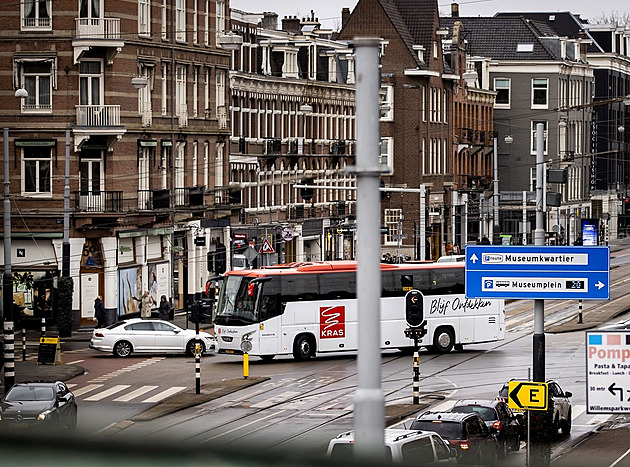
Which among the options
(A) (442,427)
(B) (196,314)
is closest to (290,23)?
(B) (196,314)

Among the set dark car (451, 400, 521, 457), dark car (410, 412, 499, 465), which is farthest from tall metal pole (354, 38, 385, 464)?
dark car (451, 400, 521, 457)

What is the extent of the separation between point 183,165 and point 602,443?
33654 mm

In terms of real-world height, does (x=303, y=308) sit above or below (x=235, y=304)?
below

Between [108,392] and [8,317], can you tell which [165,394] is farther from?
[8,317]

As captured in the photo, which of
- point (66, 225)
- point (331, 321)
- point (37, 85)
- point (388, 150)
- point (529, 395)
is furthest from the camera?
point (388, 150)

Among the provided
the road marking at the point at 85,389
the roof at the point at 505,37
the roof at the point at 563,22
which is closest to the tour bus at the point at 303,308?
the road marking at the point at 85,389

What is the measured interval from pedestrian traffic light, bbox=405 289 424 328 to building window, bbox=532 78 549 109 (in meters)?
77.3

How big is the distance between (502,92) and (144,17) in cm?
6002

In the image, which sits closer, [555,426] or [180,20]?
[555,426]

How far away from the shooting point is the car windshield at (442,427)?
23.6 metres

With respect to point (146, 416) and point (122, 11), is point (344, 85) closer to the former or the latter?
point (122, 11)

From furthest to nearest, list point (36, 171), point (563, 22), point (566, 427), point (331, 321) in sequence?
point (563, 22) < point (36, 171) < point (331, 321) < point (566, 427)

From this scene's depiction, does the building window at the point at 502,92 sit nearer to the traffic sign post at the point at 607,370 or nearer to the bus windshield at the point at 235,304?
the bus windshield at the point at 235,304

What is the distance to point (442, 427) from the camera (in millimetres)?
23906
